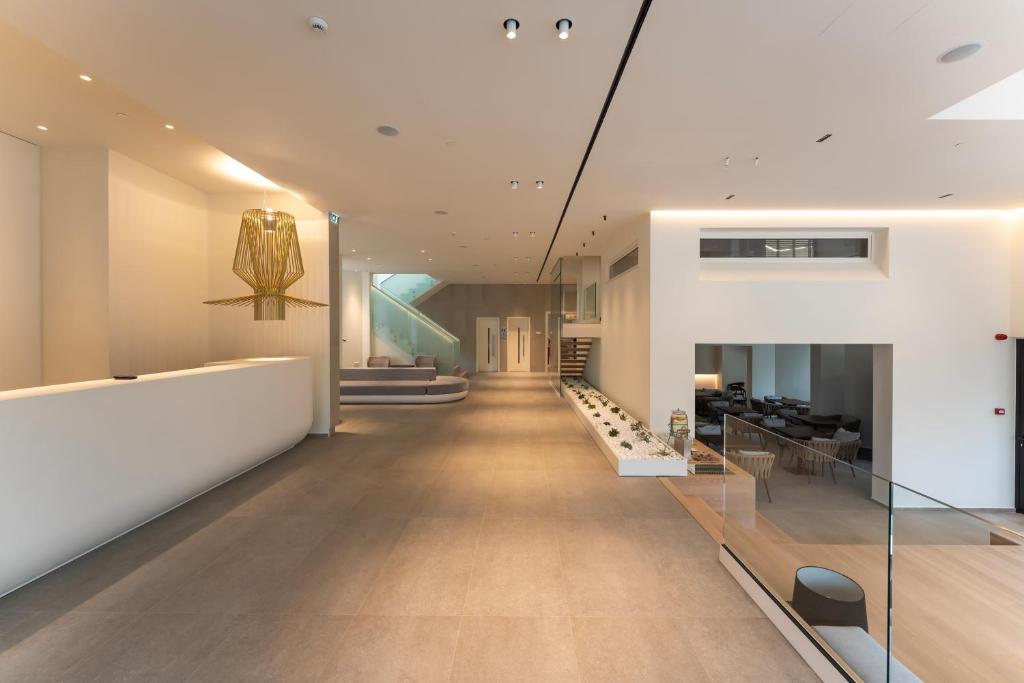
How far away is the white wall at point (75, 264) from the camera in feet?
19.0

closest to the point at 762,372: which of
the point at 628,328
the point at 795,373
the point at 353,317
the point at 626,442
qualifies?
the point at 795,373

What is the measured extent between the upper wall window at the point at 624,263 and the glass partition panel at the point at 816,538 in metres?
5.80

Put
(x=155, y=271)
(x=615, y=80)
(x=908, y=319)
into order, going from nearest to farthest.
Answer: (x=615, y=80) < (x=155, y=271) < (x=908, y=319)

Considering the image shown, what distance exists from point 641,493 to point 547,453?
1916 millimetres

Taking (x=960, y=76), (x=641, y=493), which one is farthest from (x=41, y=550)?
(x=960, y=76)

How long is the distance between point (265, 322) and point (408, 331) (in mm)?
9026

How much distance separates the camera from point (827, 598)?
2441 millimetres

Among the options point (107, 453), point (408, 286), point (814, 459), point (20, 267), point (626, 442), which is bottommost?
point (626, 442)

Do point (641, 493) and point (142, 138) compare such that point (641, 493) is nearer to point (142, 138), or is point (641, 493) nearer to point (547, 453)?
point (547, 453)

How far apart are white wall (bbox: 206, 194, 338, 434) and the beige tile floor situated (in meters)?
2.89

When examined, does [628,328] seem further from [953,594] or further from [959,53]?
[953,594]

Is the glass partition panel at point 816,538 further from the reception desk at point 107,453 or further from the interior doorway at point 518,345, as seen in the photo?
the interior doorway at point 518,345

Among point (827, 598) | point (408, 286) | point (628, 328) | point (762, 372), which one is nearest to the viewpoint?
point (827, 598)

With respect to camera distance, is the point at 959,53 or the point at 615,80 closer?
the point at 959,53
